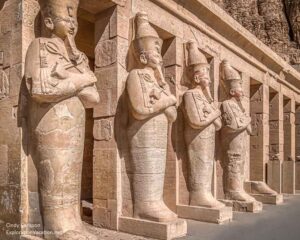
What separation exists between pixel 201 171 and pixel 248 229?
107cm

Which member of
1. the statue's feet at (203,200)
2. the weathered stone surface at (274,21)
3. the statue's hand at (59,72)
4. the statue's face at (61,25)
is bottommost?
the statue's feet at (203,200)

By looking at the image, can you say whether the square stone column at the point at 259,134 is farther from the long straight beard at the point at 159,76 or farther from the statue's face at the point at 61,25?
the statue's face at the point at 61,25

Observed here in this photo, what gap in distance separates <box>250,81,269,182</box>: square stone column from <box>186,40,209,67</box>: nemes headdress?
4.17 metres

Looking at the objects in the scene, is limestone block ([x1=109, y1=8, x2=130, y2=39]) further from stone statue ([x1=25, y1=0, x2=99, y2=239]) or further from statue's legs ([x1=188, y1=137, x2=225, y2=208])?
statue's legs ([x1=188, y1=137, x2=225, y2=208])

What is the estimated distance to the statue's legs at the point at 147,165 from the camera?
4.51m

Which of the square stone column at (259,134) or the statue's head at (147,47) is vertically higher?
the statue's head at (147,47)

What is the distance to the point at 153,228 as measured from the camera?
4305 mm

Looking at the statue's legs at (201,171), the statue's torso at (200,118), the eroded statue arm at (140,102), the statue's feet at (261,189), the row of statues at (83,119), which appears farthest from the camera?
the statue's feet at (261,189)

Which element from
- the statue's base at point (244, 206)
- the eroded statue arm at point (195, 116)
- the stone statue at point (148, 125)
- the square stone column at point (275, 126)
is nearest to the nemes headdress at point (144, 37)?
the stone statue at point (148, 125)

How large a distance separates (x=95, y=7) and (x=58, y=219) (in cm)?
287

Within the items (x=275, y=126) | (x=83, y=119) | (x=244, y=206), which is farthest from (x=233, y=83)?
(x=275, y=126)

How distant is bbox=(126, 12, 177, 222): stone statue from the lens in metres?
4.39

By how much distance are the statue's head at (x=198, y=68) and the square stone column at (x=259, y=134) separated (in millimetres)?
4223

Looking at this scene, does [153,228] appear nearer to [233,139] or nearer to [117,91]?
[117,91]
